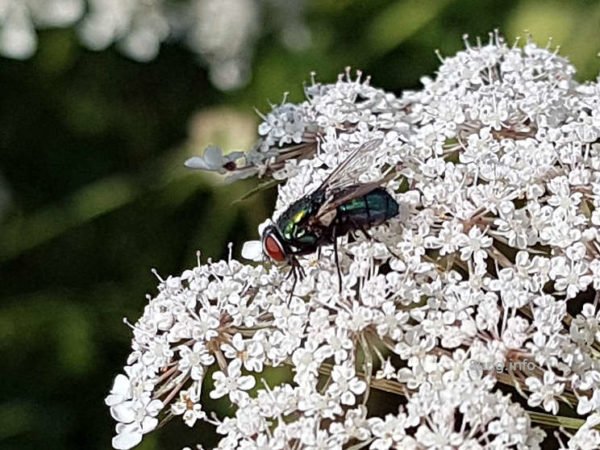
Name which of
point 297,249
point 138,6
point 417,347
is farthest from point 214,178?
point 417,347

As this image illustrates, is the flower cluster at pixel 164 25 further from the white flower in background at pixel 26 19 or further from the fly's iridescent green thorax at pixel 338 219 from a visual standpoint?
the fly's iridescent green thorax at pixel 338 219

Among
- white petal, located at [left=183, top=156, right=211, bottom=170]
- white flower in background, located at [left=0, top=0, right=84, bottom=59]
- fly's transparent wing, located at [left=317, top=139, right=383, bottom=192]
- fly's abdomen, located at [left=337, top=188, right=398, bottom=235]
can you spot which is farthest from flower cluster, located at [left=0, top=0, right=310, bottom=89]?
fly's abdomen, located at [left=337, top=188, right=398, bottom=235]

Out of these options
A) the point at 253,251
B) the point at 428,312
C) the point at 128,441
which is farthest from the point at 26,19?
the point at 428,312

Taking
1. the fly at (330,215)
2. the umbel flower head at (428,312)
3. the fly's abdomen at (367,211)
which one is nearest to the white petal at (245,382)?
the umbel flower head at (428,312)

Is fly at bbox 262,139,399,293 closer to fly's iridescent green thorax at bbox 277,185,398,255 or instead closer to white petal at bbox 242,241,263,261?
fly's iridescent green thorax at bbox 277,185,398,255

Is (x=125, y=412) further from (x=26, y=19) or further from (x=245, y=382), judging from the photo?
(x=26, y=19)
